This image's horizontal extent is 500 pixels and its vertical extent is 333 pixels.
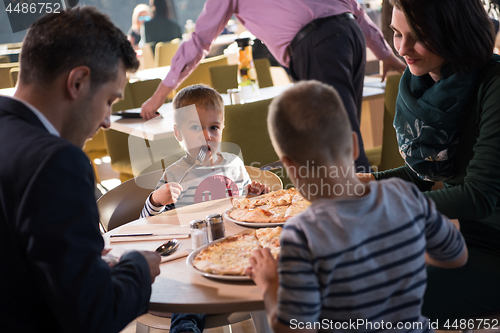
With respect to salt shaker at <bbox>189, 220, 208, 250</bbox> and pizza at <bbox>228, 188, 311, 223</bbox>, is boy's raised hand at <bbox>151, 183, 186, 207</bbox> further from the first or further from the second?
salt shaker at <bbox>189, 220, 208, 250</bbox>

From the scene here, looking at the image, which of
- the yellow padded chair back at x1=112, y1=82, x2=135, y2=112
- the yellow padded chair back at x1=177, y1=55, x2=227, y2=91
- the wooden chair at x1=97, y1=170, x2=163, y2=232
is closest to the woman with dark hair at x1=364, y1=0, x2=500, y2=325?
the wooden chair at x1=97, y1=170, x2=163, y2=232

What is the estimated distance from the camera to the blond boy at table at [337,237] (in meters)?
0.76

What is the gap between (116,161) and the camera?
10.9 ft

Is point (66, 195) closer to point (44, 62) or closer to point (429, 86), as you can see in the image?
point (44, 62)

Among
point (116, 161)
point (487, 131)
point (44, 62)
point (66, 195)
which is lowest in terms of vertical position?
point (116, 161)

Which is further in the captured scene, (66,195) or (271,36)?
(271,36)

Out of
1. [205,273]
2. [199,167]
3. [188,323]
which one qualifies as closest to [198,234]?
[205,273]

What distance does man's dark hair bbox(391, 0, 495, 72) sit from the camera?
4.10 ft

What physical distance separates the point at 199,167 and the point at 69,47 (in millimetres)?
985

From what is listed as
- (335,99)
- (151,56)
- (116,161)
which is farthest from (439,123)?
(151,56)

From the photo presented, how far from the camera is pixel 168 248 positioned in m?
1.19

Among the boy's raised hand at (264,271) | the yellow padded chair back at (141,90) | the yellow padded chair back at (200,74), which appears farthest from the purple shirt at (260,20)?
the yellow padded chair back at (200,74)

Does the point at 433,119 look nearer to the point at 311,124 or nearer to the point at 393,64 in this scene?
the point at 311,124

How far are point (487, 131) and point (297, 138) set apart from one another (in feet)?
2.32
